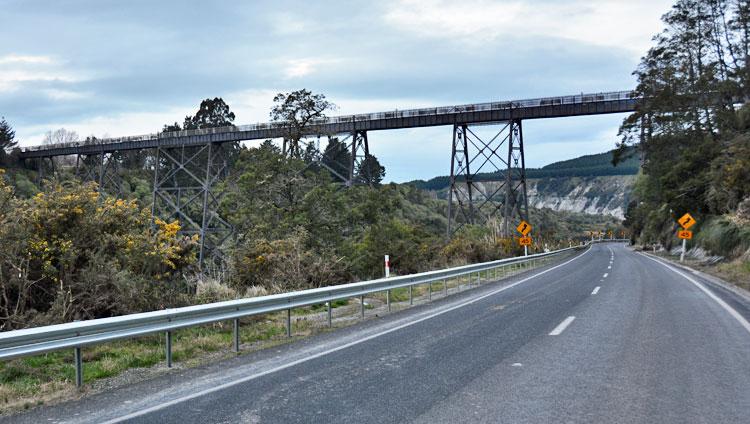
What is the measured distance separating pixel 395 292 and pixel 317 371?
10636 mm

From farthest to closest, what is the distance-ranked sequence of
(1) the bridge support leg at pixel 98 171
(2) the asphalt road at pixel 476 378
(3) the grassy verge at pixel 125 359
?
(1) the bridge support leg at pixel 98 171 < (3) the grassy verge at pixel 125 359 < (2) the asphalt road at pixel 476 378

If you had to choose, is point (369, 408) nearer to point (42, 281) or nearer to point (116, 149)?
point (42, 281)

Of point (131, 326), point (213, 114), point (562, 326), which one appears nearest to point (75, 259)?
point (131, 326)

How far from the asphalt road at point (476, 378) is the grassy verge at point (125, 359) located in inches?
17.6

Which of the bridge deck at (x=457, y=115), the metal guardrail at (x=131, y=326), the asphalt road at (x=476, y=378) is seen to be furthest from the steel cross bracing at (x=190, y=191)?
the asphalt road at (x=476, y=378)

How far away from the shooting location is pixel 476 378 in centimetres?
616

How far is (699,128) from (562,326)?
36860 millimetres

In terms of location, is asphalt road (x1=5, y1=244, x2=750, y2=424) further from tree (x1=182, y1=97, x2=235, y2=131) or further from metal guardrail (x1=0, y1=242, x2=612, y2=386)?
tree (x1=182, y1=97, x2=235, y2=131)

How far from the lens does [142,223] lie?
11.7 metres

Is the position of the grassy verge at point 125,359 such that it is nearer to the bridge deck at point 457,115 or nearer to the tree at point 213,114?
the bridge deck at point 457,115

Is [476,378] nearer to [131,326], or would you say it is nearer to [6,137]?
[131,326]

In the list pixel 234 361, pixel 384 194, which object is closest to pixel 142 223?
pixel 234 361

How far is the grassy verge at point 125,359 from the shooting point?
6113 millimetres

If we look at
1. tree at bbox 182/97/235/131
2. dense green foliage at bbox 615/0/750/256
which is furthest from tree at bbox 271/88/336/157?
tree at bbox 182/97/235/131
